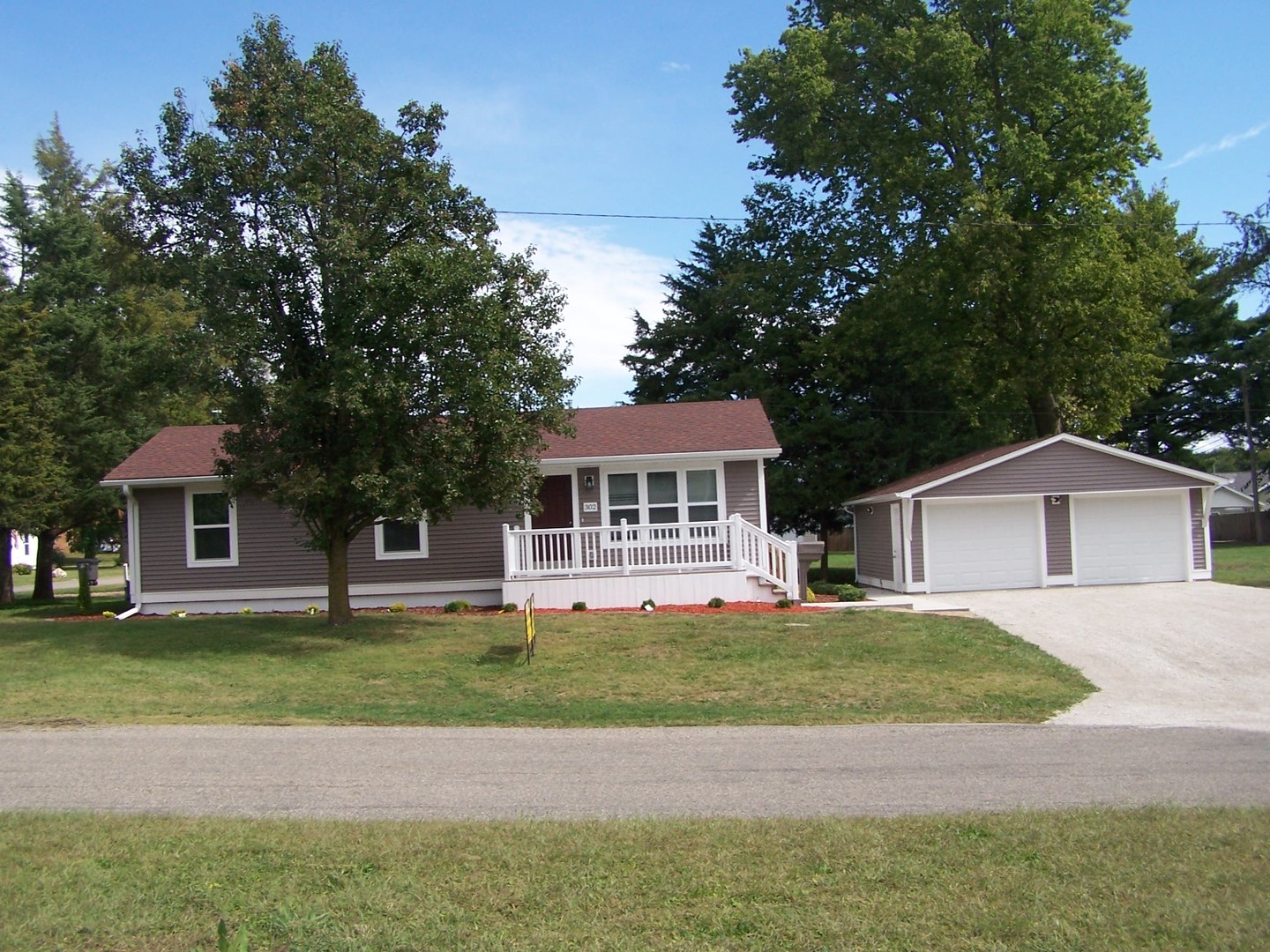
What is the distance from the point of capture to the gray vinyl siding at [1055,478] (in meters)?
22.8

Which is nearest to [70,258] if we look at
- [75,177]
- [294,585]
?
[75,177]

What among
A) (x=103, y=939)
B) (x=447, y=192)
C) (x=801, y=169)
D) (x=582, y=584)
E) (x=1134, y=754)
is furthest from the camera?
(x=801, y=169)

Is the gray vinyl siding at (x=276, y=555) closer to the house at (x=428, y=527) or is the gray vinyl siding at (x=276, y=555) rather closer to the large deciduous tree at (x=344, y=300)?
the house at (x=428, y=527)

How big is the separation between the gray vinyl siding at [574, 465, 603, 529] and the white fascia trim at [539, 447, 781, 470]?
373mm

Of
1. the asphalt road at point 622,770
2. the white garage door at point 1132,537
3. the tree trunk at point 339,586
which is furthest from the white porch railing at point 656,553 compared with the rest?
the asphalt road at point 622,770

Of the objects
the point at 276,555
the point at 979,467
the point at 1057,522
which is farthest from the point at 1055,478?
the point at 276,555

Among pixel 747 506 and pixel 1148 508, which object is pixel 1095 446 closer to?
pixel 1148 508

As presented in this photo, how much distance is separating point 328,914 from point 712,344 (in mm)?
31911

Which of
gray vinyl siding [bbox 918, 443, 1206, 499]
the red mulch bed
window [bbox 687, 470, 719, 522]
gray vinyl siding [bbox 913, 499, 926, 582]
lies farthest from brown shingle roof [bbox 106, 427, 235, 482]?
gray vinyl siding [bbox 918, 443, 1206, 499]

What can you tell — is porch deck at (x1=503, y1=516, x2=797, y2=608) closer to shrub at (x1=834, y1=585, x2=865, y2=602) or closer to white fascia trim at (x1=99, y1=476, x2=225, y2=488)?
shrub at (x1=834, y1=585, x2=865, y2=602)

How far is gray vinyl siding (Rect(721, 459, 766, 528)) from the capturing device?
70.4 ft

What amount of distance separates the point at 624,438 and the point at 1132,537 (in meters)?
11.7

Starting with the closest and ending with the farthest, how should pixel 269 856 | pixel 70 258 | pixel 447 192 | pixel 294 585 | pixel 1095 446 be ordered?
1. pixel 269 856
2. pixel 447 192
3. pixel 294 585
4. pixel 1095 446
5. pixel 70 258

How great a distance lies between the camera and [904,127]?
31156mm
